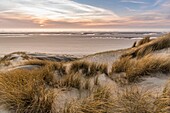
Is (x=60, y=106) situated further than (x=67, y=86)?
No

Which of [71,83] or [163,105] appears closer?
[163,105]

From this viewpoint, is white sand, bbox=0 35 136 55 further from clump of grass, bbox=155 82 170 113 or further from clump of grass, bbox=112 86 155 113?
clump of grass, bbox=155 82 170 113

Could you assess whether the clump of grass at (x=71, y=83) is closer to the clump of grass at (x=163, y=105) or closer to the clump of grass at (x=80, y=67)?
the clump of grass at (x=80, y=67)

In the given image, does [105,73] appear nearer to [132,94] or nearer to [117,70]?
[117,70]

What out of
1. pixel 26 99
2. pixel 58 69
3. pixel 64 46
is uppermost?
pixel 26 99

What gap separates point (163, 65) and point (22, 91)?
337 centimetres

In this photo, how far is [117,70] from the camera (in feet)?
20.1

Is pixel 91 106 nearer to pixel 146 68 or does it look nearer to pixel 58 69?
pixel 146 68

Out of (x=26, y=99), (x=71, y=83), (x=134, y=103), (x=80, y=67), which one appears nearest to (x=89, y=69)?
(x=80, y=67)

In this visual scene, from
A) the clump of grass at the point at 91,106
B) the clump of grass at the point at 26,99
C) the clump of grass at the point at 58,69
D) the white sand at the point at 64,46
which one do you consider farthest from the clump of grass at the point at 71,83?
the white sand at the point at 64,46

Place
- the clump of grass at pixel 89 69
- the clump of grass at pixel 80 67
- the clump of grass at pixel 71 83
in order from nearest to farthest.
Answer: the clump of grass at pixel 71 83 < the clump of grass at pixel 89 69 < the clump of grass at pixel 80 67

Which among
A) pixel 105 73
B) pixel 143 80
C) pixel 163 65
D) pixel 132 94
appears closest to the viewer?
pixel 132 94

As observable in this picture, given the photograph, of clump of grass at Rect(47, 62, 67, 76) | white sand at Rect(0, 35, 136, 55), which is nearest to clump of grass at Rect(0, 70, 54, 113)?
clump of grass at Rect(47, 62, 67, 76)

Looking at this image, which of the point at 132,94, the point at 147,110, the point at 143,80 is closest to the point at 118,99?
the point at 132,94
